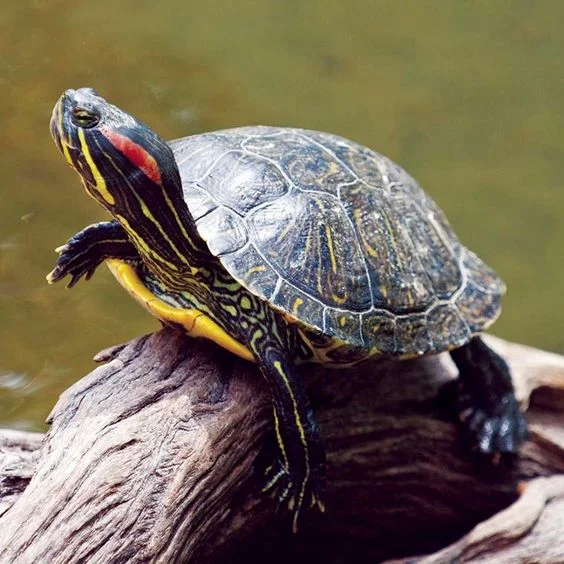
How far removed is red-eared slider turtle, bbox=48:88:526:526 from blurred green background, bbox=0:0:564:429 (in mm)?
1219

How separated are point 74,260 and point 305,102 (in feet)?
9.22

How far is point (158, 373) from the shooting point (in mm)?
1671

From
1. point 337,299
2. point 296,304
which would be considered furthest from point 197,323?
point 337,299

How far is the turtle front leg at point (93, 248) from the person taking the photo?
185 cm

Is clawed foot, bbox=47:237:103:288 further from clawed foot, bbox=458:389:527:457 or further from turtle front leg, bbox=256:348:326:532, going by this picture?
clawed foot, bbox=458:389:527:457

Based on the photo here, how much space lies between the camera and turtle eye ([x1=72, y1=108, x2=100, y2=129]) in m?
1.52

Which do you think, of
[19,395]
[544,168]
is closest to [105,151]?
[19,395]

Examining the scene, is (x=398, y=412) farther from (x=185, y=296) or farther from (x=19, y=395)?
(x=19, y=395)

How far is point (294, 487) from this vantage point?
1.72 metres

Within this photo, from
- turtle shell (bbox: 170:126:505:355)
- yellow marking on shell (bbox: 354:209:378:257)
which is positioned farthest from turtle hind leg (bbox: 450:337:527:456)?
yellow marking on shell (bbox: 354:209:378:257)

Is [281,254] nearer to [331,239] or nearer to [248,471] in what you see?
[331,239]

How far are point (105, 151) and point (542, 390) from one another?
4.70ft

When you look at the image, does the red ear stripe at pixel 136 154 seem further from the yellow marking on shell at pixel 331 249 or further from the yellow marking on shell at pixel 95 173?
the yellow marking on shell at pixel 331 249

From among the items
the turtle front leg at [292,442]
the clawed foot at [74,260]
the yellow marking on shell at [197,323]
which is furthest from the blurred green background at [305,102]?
the turtle front leg at [292,442]
